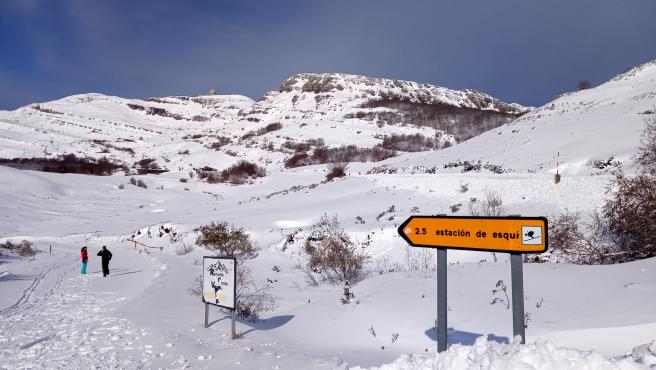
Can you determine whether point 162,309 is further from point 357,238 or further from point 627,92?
point 627,92

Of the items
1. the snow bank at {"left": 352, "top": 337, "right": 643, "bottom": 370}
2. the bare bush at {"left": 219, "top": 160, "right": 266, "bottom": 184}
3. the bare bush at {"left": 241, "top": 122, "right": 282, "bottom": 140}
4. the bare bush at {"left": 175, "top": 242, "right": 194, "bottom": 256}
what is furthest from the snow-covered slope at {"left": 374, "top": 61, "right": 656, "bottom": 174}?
the bare bush at {"left": 241, "top": 122, "right": 282, "bottom": 140}

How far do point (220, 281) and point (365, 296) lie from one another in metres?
3.07

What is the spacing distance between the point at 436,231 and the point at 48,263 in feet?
62.5

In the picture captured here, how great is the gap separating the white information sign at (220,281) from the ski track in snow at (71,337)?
114 centimetres

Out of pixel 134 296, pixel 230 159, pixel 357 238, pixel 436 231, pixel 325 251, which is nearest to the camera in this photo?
pixel 436 231

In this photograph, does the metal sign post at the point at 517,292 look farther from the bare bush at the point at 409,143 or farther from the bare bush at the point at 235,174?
the bare bush at the point at 409,143

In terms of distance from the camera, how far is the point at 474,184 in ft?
64.3

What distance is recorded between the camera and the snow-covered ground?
5.36 m

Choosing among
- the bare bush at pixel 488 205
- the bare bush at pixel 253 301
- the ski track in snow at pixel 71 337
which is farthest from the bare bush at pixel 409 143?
the ski track in snow at pixel 71 337

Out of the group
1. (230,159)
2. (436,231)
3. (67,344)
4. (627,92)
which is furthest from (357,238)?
(230,159)

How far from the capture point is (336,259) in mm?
12680

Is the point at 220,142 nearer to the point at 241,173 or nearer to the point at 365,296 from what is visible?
the point at 241,173

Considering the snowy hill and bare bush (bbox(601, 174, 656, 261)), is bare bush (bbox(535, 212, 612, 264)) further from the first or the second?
the snowy hill

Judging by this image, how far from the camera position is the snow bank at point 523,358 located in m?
3.12
